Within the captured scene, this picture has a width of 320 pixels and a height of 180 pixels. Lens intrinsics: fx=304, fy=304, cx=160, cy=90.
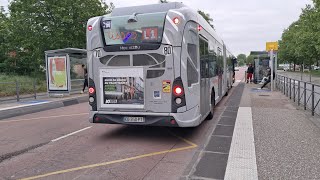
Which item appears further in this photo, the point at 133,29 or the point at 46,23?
the point at 46,23

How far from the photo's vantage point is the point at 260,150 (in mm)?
5887

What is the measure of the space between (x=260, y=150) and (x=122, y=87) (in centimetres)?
324

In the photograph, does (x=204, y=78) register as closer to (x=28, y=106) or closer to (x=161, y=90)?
(x=161, y=90)

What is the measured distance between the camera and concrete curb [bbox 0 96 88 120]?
11959 mm

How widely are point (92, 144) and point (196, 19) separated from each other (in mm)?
3857

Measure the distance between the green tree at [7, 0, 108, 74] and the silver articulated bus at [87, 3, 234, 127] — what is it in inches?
654

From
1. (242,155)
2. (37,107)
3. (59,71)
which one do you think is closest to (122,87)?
(242,155)

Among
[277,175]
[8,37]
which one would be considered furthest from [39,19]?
[277,175]

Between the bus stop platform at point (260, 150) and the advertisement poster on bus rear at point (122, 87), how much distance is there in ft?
6.02

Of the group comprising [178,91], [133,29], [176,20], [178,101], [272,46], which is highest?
[272,46]

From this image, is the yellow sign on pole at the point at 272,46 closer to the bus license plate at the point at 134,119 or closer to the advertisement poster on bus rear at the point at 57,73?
the advertisement poster on bus rear at the point at 57,73

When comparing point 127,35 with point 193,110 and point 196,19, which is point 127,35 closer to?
point 196,19

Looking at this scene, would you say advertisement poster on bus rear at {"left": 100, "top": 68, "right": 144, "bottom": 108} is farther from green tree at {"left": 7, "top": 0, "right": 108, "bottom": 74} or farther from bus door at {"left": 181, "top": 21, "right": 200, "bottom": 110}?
green tree at {"left": 7, "top": 0, "right": 108, "bottom": 74}

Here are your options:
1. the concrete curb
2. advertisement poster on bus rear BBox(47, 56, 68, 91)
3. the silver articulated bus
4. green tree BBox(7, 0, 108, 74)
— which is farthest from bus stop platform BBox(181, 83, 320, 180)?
green tree BBox(7, 0, 108, 74)
